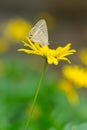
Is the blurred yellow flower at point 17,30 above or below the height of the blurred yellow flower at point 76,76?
above

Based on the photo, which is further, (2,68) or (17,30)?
(17,30)

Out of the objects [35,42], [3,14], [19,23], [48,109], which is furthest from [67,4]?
[35,42]

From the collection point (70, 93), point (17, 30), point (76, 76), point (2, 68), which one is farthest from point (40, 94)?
point (17, 30)

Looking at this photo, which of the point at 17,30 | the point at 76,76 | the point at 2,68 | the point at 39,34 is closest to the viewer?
the point at 39,34

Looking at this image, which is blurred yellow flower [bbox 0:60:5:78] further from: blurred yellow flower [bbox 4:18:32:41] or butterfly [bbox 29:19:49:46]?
butterfly [bbox 29:19:49:46]

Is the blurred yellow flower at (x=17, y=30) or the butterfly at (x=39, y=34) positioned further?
the blurred yellow flower at (x=17, y=30)

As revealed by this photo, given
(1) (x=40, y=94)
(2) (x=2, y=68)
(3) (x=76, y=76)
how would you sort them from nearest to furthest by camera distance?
(3) (x=76, y=76) → (1) (x=40, y=94) → (2) (x=2, y=68)

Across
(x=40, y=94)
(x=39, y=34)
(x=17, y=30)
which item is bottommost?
(x=40, y=94)

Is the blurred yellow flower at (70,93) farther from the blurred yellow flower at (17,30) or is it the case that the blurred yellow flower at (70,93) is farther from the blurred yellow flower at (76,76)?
the blurred yellow flower at (17,30)

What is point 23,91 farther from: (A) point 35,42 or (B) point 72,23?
(B) point 72,23

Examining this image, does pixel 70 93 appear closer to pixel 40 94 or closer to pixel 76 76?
pixel 40 94

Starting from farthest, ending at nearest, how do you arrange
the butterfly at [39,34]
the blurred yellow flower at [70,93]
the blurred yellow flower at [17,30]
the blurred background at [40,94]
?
the blurred yellow flower at [17,30], the blurred yellow flower at [70,93], the blurred background at [40,94], the butterfly at [39,34]

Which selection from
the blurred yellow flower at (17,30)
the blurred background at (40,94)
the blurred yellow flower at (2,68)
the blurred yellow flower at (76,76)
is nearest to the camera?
the blurred background at (40,94)

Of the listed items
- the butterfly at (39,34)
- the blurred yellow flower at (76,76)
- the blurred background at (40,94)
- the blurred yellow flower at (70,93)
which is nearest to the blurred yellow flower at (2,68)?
the blurred background at (40,94)
